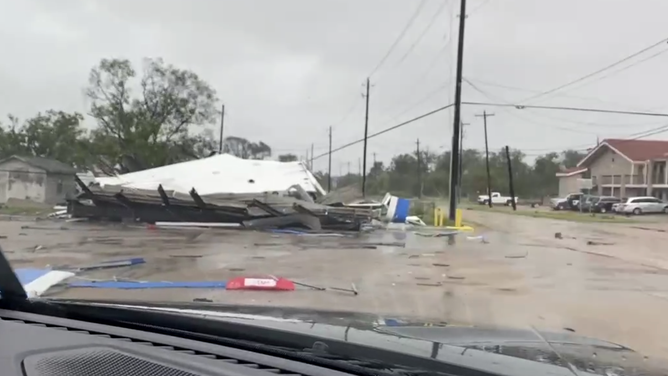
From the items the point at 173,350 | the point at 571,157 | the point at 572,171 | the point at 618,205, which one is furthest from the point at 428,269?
the point at 618,205

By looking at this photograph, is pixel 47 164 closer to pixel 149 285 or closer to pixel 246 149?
pixel 149 285

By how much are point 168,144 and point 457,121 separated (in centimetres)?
1046

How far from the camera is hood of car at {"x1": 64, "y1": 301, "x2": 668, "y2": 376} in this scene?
7.97ft

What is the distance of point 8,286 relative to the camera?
10.2 ft

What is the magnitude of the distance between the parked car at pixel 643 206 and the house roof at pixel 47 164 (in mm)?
12812

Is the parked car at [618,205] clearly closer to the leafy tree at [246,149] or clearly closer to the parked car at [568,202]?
the parked car at [568,202]

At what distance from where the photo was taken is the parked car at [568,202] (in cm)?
1713

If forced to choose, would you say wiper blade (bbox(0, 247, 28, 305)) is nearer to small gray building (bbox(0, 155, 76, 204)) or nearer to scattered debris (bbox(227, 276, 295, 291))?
small gray building (bbox(0, 155, 76, 204))

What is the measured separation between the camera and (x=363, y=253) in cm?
1341

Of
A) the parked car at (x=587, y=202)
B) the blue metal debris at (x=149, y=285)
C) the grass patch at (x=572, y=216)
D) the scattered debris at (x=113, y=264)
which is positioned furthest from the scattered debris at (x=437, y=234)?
the blue metal debris at (x=149, y=285)

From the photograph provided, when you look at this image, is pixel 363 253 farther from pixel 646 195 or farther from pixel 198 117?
pixel 646 195

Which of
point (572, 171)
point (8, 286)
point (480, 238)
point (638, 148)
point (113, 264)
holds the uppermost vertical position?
point (638, 148)

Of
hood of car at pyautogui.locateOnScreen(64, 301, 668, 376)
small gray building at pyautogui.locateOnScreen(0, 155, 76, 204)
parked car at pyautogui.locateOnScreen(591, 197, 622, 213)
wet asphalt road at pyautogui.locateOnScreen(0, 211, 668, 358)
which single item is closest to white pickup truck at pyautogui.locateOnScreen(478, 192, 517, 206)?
wet asphalt road at pyautogui.locateOnScreen(0, 211, 668, 358)

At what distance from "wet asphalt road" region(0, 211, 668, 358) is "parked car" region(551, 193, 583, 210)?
0.75m
